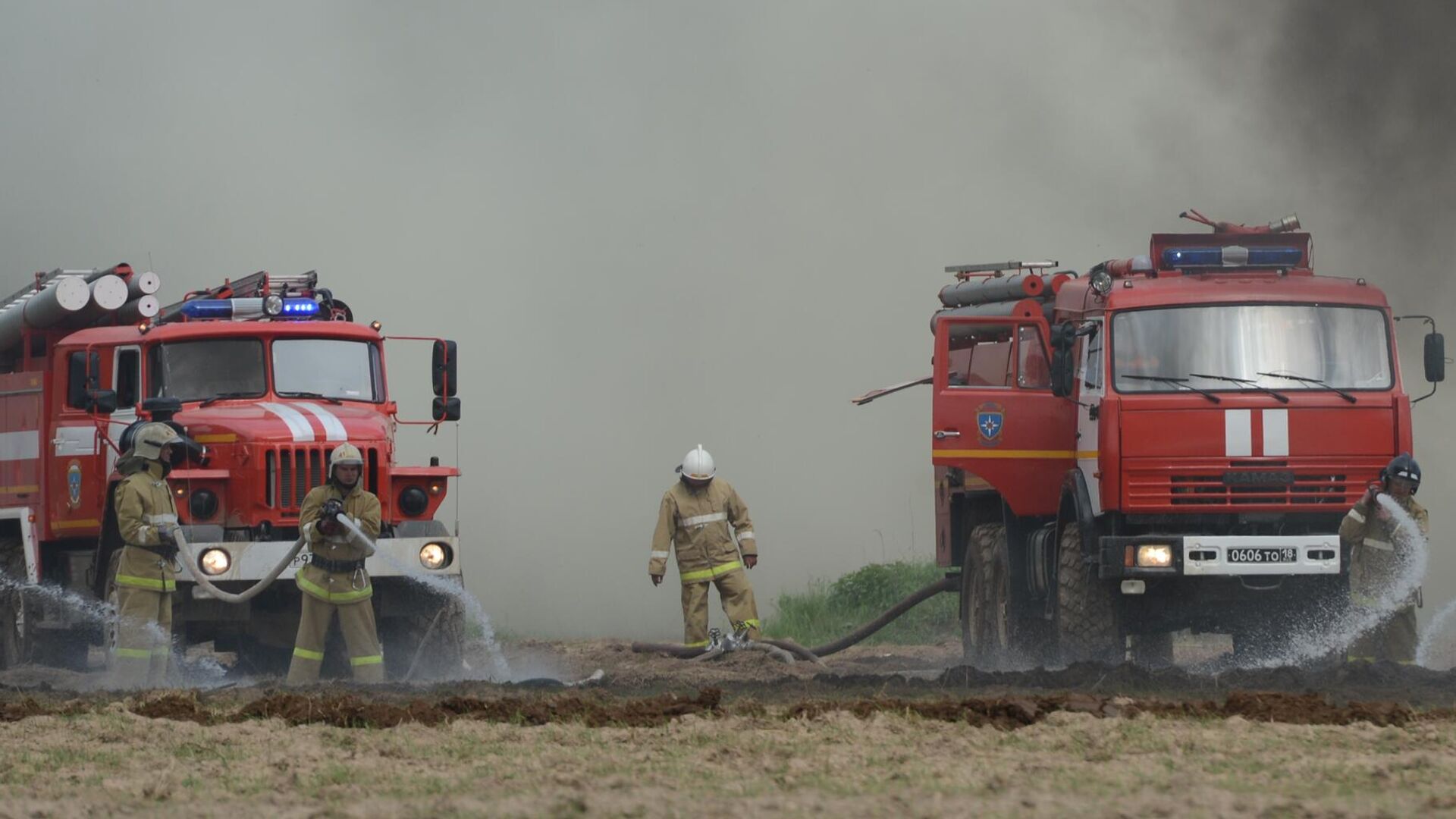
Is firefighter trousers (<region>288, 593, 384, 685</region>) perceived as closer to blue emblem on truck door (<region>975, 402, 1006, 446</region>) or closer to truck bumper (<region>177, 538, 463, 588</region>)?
truck bumper (<region>177, 538, 463, 588</region>)

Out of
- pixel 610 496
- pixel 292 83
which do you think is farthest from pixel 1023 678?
pixel 292 83

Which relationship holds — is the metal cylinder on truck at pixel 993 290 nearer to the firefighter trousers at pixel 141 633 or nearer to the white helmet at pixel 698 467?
the white helmet at pixel 698 467

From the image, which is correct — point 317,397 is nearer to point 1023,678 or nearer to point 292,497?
point 292,497

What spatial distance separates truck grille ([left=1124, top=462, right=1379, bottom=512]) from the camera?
12.4 meters

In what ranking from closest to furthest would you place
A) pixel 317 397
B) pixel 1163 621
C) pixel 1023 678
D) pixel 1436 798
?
pixel 1436 798
pixel 1023 678
pixel 1163 621
pixel 317 397

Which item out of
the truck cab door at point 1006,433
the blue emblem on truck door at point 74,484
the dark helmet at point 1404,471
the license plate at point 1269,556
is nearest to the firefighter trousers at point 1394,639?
the license plate at point 1269,556

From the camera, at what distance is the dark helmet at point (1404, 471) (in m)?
12.0

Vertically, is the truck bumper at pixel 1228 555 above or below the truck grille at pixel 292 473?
below

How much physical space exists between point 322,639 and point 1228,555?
5584 millimetres

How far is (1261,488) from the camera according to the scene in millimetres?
12406

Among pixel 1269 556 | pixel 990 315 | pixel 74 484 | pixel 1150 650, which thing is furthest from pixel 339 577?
pixel 1150 650

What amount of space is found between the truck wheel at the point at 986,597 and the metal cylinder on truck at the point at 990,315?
56.9 inches

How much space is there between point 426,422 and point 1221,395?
17.8 feet

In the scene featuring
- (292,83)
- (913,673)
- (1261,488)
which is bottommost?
(913,673)
